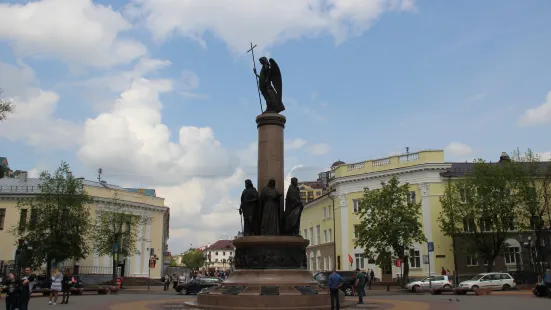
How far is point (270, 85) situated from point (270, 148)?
120 inches

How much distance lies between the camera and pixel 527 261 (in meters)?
49.4

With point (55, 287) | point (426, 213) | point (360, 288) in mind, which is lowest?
point (360, 288)

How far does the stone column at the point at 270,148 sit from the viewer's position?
733 inches

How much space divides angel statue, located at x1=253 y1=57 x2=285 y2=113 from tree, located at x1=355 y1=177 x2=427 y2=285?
2521cm

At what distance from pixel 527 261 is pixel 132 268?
43675 mm

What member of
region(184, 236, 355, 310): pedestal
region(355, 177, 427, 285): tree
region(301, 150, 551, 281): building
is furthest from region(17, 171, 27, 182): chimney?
region(184, 236, 355, 310): pedestal

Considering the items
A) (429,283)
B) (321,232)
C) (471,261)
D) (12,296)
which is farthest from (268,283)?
(321,232)

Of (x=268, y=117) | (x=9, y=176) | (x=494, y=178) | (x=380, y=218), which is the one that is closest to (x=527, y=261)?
(x=494, y=178)

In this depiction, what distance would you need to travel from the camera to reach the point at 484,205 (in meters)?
44.8

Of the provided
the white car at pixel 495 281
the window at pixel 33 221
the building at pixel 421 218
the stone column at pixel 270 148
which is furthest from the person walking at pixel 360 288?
the window at pixel 33 221

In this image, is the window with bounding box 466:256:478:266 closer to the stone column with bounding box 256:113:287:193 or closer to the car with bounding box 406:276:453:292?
the car with bounding box 406:276:453:292

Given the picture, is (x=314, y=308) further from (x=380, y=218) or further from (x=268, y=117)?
(x=380, y=218)

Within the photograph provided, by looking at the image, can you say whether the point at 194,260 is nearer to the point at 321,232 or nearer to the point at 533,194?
the point at 321,232

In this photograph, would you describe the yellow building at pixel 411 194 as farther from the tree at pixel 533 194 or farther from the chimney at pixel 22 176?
the chimney at pixel 22 176
